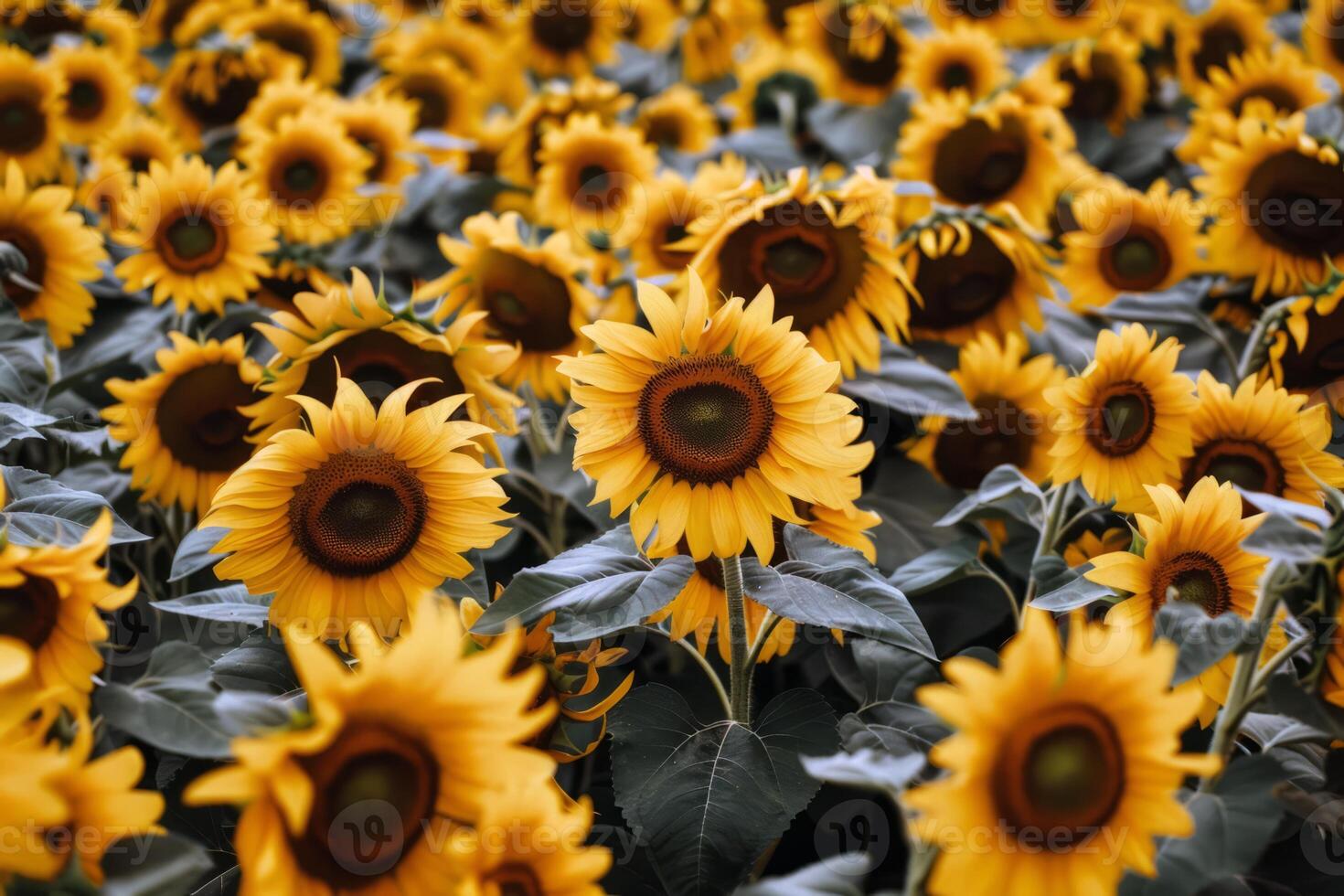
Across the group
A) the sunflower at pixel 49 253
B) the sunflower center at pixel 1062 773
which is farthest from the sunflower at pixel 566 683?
the sunflower at pixel 49 253

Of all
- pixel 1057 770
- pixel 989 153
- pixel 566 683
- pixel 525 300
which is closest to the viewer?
pixel 1057 770

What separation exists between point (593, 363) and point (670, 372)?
8cm

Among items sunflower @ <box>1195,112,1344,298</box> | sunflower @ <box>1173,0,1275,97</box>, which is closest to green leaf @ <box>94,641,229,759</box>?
sunflower @ <box>1195,112,1344,298</box>

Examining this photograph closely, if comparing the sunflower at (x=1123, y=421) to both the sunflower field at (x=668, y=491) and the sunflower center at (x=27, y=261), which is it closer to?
the sunflower field at (x=668, y=491)

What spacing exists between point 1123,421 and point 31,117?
2153mm

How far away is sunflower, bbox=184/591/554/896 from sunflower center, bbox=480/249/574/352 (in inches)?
38.1

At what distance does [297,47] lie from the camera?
112 inches

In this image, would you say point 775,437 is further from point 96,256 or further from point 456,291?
point 96,256

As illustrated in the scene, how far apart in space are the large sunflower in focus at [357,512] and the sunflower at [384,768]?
34 centimetres

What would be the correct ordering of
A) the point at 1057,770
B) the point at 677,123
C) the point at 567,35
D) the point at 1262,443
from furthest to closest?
the point at 567,35 → the point at 677,123 → the point at 1262,443 → the point at 1057,770

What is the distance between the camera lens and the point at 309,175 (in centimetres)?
214

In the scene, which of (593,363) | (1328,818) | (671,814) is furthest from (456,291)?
(1328,818)

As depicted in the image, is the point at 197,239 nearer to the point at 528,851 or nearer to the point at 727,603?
the point at 727,603

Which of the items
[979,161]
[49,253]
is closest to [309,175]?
[49,253]
